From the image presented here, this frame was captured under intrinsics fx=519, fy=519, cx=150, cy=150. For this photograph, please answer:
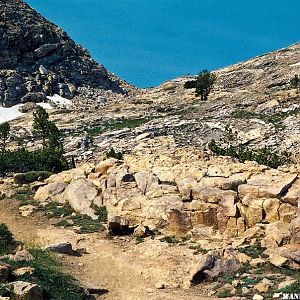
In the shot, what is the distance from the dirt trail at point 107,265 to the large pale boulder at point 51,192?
3.71m

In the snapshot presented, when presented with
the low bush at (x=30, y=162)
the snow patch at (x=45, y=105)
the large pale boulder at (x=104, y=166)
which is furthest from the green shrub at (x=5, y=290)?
the snow patch at (x=45, y=105)

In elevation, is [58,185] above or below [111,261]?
above

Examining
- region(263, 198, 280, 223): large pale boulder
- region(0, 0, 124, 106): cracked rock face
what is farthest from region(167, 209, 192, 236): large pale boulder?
region(0, 0, 124, 106): cracked rock face

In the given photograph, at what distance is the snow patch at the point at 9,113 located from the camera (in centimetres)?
10000

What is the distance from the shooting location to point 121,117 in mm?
72438

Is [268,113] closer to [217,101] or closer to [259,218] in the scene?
[217,101]

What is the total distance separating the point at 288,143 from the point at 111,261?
30.3 m

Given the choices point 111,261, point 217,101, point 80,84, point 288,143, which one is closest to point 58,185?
point 111,261

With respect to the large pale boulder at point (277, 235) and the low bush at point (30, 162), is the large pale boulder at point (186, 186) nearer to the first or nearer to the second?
the large pale boulder at point (277, 235)

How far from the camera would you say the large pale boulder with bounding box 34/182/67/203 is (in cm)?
3394

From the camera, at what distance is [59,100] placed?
112250mm

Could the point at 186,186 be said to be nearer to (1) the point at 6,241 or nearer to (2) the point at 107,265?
(2) the point at 107,265

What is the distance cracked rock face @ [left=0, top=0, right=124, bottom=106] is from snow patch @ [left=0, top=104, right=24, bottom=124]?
1800mm

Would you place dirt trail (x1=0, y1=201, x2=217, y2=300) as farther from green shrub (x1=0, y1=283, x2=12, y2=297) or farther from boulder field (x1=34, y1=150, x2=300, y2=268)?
green shrub (x1=0, y1=283, x2=12, y2=297)
